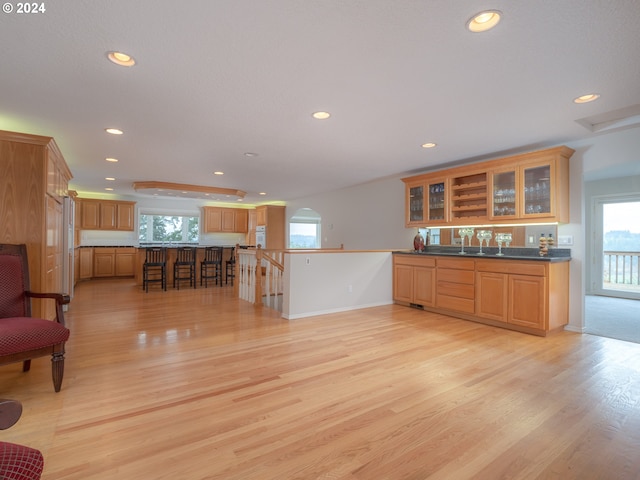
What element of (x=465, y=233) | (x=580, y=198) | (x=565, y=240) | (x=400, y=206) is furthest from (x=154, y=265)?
(x=580, y=198)

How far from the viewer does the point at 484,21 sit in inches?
69.8

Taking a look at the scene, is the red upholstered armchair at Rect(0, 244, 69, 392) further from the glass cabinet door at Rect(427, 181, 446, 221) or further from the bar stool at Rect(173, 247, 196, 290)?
the glass cabinet door at Rect(427, 181, 446, 221)

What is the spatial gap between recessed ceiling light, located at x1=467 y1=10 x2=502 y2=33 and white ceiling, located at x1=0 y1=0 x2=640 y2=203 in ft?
0.14

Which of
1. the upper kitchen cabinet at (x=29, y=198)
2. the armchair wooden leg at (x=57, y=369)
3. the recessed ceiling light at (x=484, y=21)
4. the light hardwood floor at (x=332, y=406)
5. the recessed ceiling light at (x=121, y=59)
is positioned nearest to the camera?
the light hardwood floor at (x=332, y=406)

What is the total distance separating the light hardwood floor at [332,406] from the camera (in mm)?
1590

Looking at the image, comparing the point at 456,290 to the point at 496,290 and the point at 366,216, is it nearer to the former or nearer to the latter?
the point at 496,290

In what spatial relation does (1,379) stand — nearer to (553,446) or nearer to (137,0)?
(137,0)

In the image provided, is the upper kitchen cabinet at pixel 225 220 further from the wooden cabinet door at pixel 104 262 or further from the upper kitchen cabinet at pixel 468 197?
the upper kitchen cabinet at pixel 468 197

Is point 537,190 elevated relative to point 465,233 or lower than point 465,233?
elevated

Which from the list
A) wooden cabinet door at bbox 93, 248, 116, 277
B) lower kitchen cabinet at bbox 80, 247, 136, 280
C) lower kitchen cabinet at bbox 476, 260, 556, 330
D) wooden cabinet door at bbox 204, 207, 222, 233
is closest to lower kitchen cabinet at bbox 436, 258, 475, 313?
lower kitchen cabinet at bbox 476, 260, 556, 330

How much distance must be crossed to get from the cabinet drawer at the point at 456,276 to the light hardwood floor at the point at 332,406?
848 mm

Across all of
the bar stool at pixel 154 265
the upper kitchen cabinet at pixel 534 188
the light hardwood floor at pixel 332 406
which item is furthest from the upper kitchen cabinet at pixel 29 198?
the upper kitchen cabinet at pixel 534 188

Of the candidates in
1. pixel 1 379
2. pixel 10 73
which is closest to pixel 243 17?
pixel 10 73

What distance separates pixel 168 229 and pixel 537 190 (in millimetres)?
9419
